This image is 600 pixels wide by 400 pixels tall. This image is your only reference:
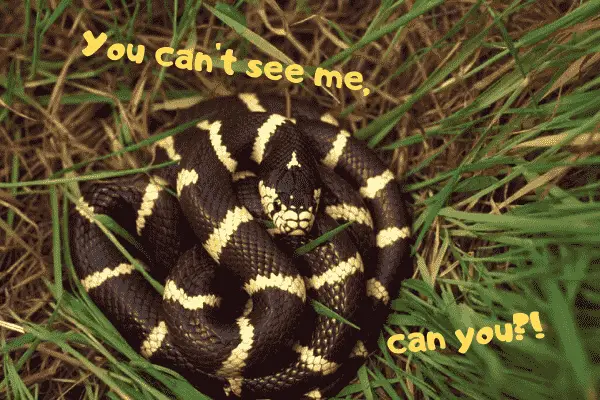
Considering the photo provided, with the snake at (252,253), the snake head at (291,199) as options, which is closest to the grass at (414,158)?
the snake at (252,253)

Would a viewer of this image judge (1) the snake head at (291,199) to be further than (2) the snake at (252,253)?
Yes

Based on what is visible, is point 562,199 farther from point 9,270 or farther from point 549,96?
point 9,270

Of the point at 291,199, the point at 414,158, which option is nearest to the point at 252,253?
the point at 291,199

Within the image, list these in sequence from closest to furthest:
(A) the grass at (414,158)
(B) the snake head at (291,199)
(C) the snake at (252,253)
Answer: (A) the grass at (414,158) < (C) the snake at (252,253) < (B) the snake head at (291,199)

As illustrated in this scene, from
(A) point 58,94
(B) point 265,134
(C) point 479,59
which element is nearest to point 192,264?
(B) point 265,134

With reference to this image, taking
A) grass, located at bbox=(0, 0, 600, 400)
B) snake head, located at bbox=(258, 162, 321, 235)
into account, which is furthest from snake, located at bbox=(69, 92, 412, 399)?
grass, located at bbox=(0, 0, 600, 400)

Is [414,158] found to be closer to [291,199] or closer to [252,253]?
[291,199]

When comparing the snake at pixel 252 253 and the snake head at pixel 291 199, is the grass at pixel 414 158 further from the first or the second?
the snake head at pixel 291 199
